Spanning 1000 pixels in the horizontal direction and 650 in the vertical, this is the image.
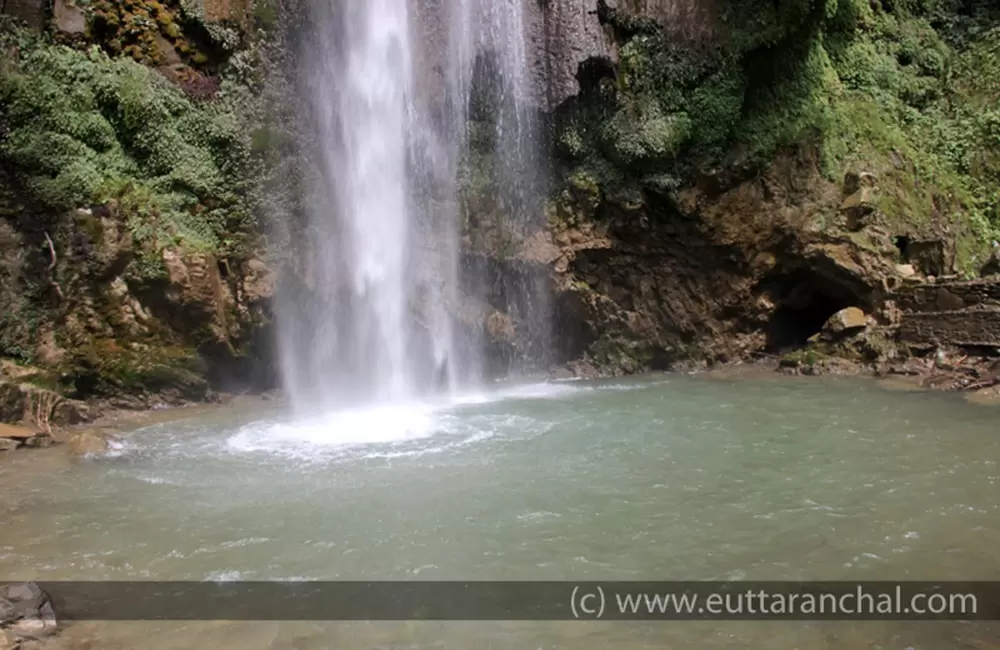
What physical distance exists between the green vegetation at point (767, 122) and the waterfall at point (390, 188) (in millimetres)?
2282

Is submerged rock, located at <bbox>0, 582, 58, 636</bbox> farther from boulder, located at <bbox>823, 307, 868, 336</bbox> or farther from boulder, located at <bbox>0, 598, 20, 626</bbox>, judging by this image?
boulder, located at <bbox>823, 307, 868, 336</bbox>

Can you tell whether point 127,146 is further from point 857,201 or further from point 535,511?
point 857,201

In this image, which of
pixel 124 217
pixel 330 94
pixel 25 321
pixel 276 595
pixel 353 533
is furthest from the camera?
pixel 330 94

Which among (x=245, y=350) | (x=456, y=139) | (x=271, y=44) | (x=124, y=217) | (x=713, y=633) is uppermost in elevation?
(x=271, y=44)

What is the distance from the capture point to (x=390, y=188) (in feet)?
51.0

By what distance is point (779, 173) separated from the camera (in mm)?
16344

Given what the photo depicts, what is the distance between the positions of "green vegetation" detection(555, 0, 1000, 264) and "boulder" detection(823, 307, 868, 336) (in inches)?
103

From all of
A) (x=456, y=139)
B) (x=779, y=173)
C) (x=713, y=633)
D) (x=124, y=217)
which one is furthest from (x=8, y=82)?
(x=779, y=173)

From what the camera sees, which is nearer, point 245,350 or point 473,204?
point 245,350

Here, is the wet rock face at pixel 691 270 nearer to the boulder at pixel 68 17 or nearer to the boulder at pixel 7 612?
the boulder at pixel 68 17

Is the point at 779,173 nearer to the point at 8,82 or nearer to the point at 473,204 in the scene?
the point at 473,204

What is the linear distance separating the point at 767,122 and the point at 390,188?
357 inches

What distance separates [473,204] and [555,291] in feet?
9.34

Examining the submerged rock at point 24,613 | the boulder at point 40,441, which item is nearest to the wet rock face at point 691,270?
the boulder at point 40,441
